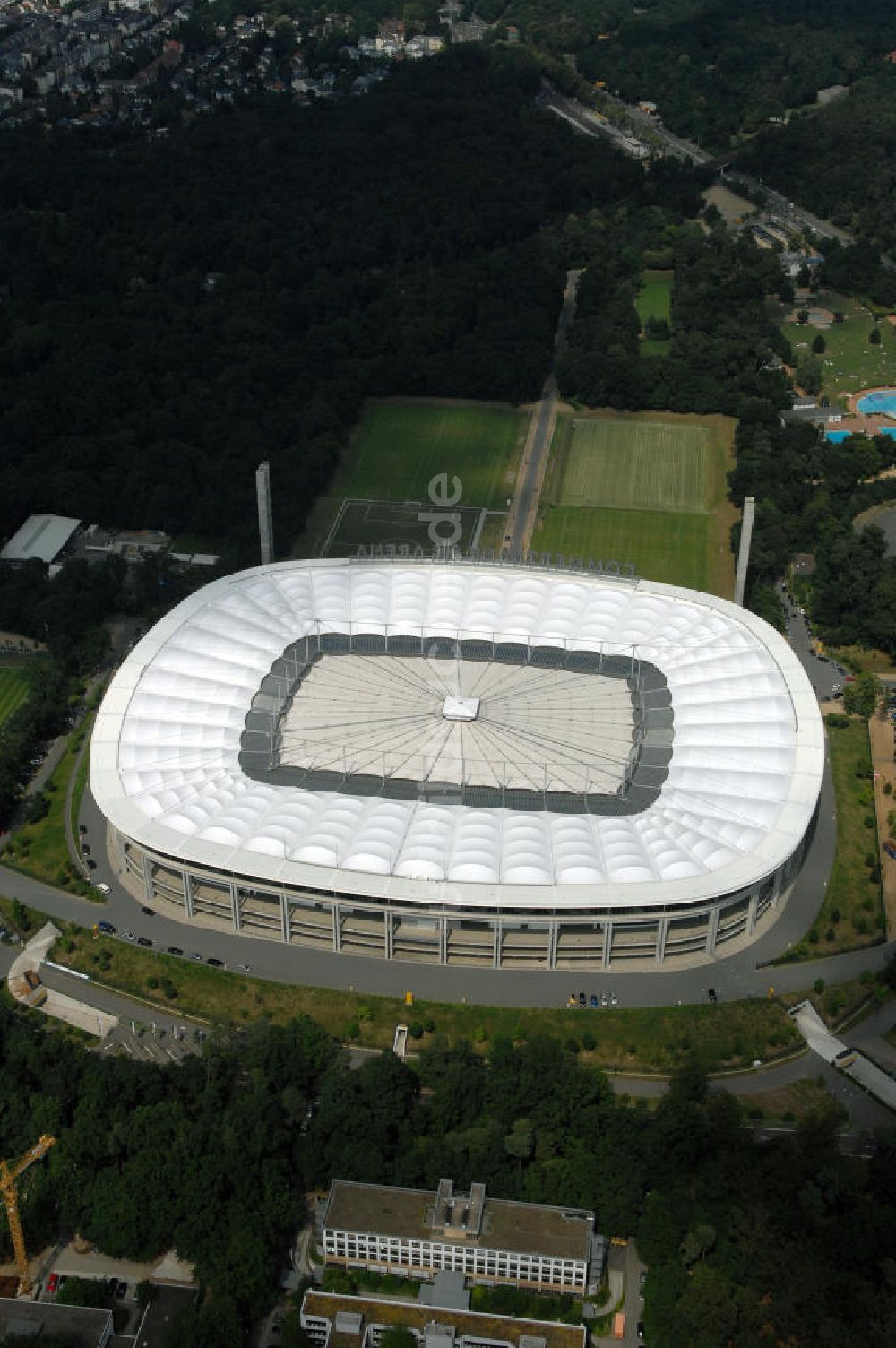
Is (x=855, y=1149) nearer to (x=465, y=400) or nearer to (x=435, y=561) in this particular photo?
(x=435, y=561)

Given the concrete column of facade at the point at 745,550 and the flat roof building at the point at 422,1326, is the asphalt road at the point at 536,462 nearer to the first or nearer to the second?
the concrete column of facade at the point at 745,550

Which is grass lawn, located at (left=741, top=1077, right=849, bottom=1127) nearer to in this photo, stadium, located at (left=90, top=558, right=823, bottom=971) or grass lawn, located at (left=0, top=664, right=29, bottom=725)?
stadium, located at (left=90, top=558, right=823, bottom=971)

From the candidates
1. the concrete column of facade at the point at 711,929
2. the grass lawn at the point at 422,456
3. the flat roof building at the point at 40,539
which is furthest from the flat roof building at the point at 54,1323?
the grass lawn at the point at 422,456

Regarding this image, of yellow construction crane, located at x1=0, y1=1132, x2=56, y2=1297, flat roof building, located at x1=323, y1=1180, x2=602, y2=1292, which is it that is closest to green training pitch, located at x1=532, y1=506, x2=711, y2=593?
flat roof building, located at x1=323, y1=1180, x2=602, y2=1292

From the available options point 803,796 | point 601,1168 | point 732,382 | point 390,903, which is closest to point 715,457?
point 732,382

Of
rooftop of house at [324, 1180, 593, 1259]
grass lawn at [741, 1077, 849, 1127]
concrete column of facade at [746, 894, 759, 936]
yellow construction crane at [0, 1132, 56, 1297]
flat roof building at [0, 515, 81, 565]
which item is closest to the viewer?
yellow construction crane at [0, 1132, 56, 1297]

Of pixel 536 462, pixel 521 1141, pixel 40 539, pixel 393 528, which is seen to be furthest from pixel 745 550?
pixel 40 539
